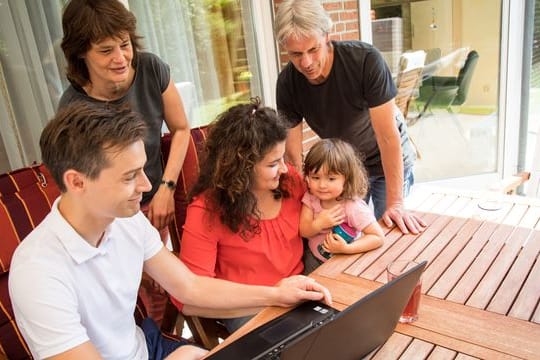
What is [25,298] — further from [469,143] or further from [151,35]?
[469,143]

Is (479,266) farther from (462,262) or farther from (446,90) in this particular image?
(446,90)

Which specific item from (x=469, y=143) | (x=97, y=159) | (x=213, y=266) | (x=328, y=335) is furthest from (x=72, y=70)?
(x=469, y=143)

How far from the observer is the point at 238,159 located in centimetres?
148

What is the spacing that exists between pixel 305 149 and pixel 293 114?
125 centimetres

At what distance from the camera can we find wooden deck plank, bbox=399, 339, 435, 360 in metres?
1.05

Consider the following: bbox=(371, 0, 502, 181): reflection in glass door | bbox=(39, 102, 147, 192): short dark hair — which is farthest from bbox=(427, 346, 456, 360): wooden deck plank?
bbox=(371, 0, 502, 181): reflection in glass door

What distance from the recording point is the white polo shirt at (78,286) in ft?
3.24

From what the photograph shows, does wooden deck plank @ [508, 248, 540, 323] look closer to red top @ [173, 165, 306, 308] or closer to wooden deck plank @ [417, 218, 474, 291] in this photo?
wooden deck plank @ [417, 218, 474, 291]

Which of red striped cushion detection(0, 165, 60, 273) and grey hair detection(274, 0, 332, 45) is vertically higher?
grey hair detection(274, 0, 332, 45)

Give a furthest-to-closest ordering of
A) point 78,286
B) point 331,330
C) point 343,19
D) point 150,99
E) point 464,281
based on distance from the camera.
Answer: point 343,19 < point 150,99 < point 464,281 < point 78,286 < point 331,330

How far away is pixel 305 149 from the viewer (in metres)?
3.34

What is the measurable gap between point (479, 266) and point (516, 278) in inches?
4.2

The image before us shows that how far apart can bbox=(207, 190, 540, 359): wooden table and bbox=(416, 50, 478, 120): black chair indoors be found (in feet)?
7.80

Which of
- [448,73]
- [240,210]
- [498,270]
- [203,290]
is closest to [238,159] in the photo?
[240,210]
